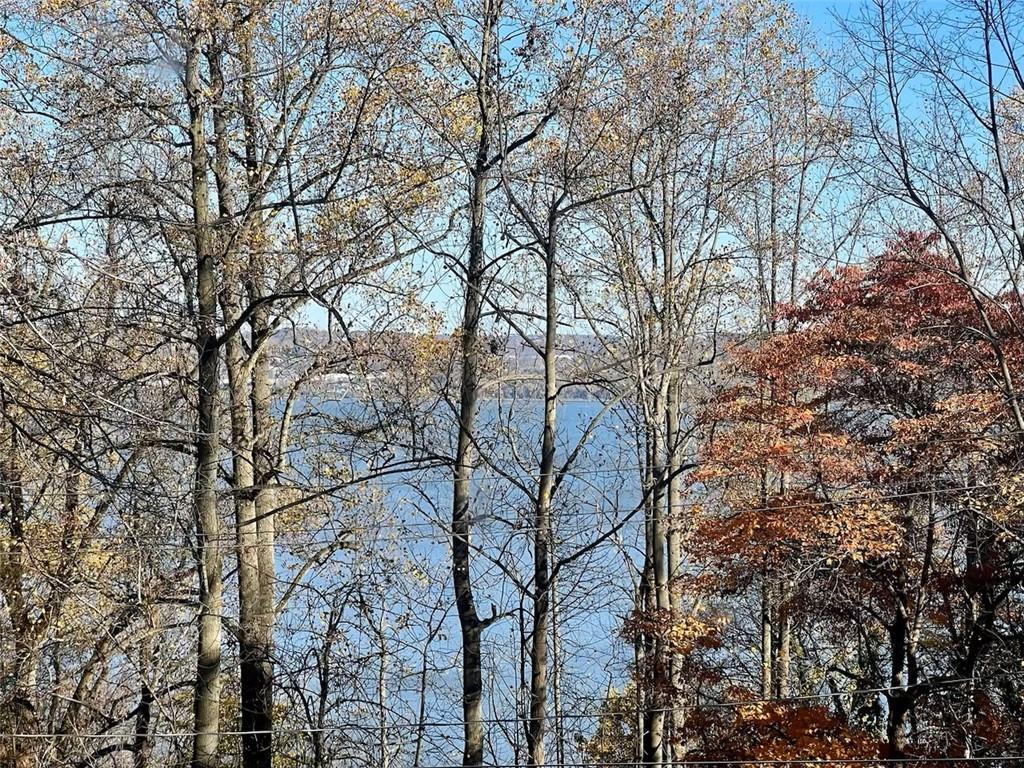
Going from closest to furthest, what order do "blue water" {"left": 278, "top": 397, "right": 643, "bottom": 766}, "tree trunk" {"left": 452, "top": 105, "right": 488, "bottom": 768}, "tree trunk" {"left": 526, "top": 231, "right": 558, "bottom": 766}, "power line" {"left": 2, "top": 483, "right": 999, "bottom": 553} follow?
"power line" {"left": 2, "top": 483, "right": 999, "bottom": 553} < "tree trunk" {"left": 526, "top": 231, "right": 558, "bottom": 766} < "tree trunk" {"left": 452, "top": 105, "right": 488, "bottom": 768} < "blue water" {"left": 278, "top": 397, "right": 643, "bottom": 766}

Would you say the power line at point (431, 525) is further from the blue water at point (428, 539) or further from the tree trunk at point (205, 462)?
the tree trunk at point (205, 462)

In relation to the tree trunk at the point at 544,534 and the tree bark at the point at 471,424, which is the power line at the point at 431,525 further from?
the tree bark at the point at 471,424

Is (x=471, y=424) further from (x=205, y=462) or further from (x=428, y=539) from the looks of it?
(x=205, y=462)

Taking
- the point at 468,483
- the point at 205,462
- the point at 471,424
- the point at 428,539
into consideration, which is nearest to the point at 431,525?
the point at 468,483

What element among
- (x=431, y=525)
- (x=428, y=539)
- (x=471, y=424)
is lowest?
(x=428, y=539)

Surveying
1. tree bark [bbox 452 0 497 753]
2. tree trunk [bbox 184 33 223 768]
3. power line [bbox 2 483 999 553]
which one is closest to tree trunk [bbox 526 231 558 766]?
power line [bbox 2 483 999 553]

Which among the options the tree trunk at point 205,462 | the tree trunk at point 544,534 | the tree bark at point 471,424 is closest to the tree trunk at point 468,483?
the tree bark at point 471,424

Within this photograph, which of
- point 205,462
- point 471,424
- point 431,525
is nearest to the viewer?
point 205,462

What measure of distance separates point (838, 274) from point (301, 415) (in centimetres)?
724

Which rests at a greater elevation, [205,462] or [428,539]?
[205,462]

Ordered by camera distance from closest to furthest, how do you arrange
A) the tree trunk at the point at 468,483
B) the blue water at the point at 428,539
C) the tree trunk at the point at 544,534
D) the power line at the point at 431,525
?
the power line at the point at 431,525 < the tree trunk at the point at 544,534 < the tree trunk at the point at 468,483 < the blue water at the point at 428,539

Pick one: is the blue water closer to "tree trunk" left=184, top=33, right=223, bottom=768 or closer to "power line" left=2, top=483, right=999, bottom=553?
"power line" left=2, top=483, right=999, bottom=553

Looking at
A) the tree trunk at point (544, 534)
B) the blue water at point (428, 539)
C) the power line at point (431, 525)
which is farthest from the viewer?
the blue water at point (428, 539)

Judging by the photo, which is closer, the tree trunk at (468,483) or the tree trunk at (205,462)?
the tree trunk at (205,462)
